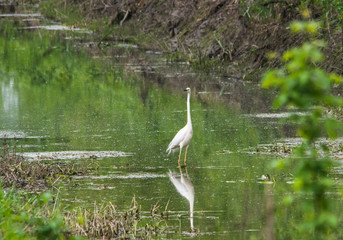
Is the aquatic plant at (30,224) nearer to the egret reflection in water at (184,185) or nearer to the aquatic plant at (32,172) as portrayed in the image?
the egret reflection in water at (184,185)

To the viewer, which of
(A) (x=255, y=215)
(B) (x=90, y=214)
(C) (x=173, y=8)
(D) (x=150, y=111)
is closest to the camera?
(B) (x=90, y=214)

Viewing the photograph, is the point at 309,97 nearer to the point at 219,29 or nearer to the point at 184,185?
the point at 184,185

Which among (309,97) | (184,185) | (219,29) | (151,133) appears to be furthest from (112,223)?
(219,29)

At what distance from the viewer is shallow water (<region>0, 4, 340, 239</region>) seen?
31.4ft

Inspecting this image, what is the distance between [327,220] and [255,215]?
447 cm

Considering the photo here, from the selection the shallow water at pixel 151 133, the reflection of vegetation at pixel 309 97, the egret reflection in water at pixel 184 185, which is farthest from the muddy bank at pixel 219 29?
the reflection of vegetation at pixel 309 97

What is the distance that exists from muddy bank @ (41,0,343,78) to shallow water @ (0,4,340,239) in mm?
758

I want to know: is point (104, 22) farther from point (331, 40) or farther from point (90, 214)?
point (90, 214)

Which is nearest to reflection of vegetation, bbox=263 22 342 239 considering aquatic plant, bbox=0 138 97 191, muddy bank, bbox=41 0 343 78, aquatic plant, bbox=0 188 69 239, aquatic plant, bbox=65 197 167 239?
aquatic plant, bbox=0 188 69 239

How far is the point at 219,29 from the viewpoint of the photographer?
80.9 ft

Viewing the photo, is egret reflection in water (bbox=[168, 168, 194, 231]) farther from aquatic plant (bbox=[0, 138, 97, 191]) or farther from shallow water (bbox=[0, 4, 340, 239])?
aquatic plant (bbox=[0, 138, 97, 191])

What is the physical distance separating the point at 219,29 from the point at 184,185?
47.2 feet

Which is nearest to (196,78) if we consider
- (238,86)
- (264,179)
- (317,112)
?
(238,86)

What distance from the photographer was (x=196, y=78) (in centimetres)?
2158
